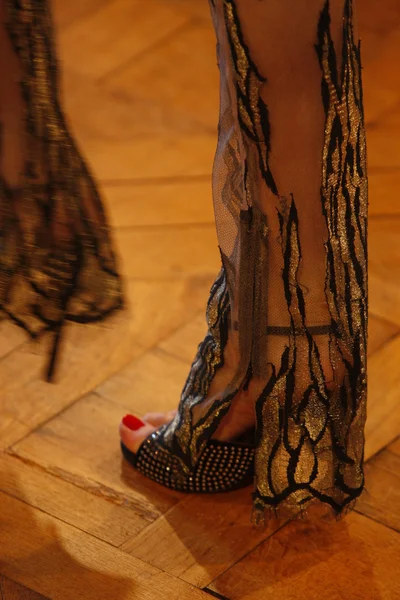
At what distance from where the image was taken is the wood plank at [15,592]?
831mm

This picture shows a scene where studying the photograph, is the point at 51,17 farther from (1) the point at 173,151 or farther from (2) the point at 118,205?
(1) the point at 173,151

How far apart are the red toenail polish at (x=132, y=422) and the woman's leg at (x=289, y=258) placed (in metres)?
0.07

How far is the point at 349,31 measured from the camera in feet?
2.42

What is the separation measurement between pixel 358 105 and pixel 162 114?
87 cm

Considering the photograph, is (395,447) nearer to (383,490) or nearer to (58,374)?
(383,490)

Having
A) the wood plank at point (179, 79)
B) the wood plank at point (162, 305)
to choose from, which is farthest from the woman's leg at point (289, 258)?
the wood plank at point (179, 79)

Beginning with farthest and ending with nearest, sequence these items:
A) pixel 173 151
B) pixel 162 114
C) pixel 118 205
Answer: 1. pixel 162 114
2. pixel 173 151
3. pixel 118 205

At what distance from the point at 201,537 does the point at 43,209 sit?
0.33 meters

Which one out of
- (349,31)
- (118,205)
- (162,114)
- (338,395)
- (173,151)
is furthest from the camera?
(162,114)

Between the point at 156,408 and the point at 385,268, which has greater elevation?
the point at 385,268

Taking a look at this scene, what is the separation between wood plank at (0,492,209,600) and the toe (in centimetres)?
11

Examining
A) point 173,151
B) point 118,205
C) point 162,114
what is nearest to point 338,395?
point 118,205

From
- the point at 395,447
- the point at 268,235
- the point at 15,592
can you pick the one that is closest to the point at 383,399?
the point at 395,447

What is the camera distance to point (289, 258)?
79cm
